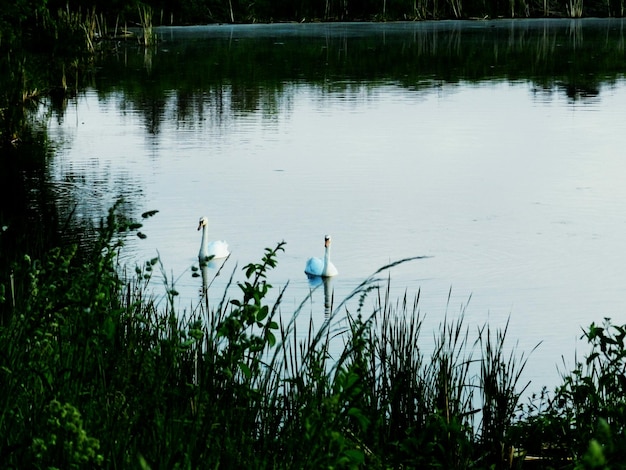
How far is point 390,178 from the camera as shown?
14.5m

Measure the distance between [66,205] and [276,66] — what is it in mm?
22245

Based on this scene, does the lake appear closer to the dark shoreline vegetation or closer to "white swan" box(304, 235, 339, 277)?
"white swan" box(304, 235, 339, 277)

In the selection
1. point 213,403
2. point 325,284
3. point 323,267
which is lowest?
point 325,284

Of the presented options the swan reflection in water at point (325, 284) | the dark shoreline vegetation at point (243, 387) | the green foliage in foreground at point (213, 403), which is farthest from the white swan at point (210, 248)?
the green foliage in foreground at point (213, 403)

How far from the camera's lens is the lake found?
30.3 ft

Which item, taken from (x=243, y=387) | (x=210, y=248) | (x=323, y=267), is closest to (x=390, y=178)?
(x=210, y=248)

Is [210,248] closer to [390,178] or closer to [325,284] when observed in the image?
[325,284]

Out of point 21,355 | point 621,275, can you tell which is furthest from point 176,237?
point 21,355

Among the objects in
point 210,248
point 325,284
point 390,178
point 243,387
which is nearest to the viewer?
point 243,387

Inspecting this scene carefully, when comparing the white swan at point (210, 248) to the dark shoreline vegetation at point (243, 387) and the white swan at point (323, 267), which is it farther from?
the dark shoreline vegetation at point (243, 387)

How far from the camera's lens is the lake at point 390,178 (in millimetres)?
9242

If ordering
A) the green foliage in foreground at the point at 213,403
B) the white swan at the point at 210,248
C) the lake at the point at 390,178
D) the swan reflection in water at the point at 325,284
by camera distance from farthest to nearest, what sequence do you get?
the white swan at the point at 210,248 → the lake at the point at 390,178 → the swan reflection in water at the point at 325,284 → the green foliage in foreground at the point at 213,403

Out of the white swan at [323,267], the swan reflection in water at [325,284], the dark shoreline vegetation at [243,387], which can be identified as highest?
A: the dark shoreline vegetation at [243,387]

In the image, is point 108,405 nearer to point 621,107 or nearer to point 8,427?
point 8,427
